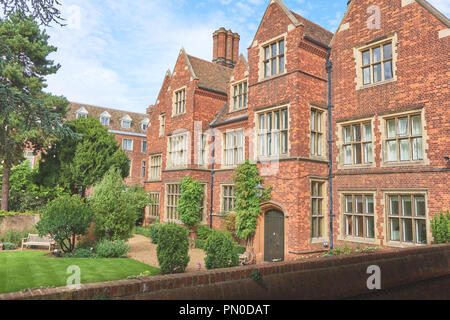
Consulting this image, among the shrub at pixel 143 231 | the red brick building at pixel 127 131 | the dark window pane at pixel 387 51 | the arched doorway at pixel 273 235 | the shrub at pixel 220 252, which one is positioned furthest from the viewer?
the red brick building at pixel 127 131

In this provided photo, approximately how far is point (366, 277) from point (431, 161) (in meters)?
6.75

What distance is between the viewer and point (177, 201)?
20312 mm

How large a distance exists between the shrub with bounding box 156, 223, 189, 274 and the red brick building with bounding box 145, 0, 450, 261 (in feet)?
15.3

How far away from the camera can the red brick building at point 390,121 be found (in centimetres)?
1094

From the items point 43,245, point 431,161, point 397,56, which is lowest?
point 43,245

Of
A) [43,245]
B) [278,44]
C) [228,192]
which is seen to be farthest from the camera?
[228,192]

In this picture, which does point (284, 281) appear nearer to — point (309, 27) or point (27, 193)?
point (309, 27)

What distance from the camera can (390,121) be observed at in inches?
487

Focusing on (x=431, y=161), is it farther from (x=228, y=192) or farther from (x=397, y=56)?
(x=228, y=192)

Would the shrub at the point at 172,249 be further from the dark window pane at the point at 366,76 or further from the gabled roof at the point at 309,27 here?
the gabled roof at the point at 309,27

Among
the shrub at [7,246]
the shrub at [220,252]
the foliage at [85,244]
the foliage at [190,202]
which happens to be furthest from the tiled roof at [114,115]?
the shrub at [220,252]

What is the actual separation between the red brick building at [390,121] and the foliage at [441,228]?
36 centimetres

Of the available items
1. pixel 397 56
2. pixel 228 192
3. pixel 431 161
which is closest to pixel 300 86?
pixel 397 56

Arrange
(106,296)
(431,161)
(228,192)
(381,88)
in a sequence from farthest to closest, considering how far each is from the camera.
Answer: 1. (228,192)
2. (381,88)
3. (431,161)
4. (106,296)
